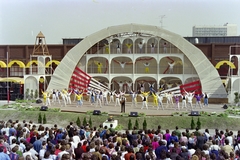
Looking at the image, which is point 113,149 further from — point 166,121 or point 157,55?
point 157,55

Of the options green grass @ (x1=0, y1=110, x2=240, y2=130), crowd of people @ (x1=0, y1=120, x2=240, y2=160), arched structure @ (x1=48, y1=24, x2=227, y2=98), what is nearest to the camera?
crowd of people @ (x1=0, y1=120, x2=240, y2=160)

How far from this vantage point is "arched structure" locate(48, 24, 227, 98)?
31125mm

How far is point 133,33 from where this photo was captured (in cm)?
3469

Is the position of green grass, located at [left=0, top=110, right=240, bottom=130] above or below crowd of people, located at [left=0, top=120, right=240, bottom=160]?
below

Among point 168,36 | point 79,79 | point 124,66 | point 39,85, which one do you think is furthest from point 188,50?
point 39,85

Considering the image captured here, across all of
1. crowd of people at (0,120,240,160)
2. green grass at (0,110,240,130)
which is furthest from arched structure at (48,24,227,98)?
crowd of people at (0,120,240,160)

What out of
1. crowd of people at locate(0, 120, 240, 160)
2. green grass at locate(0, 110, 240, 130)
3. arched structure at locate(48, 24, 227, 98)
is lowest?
green grass at locate(0, 110, 240, 130)

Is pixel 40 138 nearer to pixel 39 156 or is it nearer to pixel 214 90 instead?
pixel 39 156

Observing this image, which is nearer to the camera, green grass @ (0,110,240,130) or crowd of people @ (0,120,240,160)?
crowd of people @ (0,120,240,160)

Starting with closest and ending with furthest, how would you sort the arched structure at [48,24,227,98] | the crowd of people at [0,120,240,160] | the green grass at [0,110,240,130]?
the crowd of people at [0,120,240,160] → the green grass at [0,110,240,130] → the arched structure at [48,24,227,98]

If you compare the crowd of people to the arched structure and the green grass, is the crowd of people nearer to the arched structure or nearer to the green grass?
the green grass

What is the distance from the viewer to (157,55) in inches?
1330

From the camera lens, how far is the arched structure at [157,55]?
31.1 meters

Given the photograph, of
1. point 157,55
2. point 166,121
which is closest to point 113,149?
point 166,121
